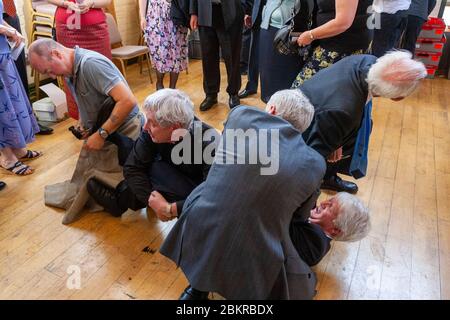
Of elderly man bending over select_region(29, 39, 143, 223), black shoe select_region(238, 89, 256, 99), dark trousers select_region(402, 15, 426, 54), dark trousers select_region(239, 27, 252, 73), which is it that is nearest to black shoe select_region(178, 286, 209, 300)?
elderly man bending over select_region(29, 39, 143, 223)

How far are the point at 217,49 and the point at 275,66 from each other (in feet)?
3.27

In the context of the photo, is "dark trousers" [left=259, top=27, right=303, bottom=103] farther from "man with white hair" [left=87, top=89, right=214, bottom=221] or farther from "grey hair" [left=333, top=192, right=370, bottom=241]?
"grey hair" [left=333, top=192, right=370, bottom=241]

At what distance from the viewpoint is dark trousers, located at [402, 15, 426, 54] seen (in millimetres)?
3551

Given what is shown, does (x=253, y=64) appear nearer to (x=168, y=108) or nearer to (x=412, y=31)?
(x=412, y=31)

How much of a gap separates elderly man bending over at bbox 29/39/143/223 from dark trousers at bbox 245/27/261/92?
1.79 m

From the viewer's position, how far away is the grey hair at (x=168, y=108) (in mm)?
1362

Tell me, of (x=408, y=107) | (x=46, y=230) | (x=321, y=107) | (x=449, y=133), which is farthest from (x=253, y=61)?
(x=46, y=230)

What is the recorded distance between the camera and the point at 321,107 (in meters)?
1.49

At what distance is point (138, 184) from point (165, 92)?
17.1 inches

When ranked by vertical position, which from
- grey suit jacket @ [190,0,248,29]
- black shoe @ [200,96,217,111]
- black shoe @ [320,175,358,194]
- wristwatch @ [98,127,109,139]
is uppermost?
grey suit jacket @ [190,0,248,29]

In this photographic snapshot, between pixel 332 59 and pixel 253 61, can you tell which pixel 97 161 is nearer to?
pixel 332 59

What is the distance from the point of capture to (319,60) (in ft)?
6.23
